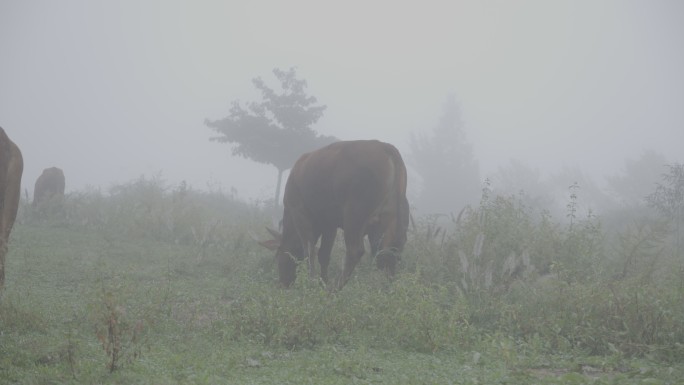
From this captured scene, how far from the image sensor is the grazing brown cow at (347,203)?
698 cm

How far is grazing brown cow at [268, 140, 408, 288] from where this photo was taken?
6.98m

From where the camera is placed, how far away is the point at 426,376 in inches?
155

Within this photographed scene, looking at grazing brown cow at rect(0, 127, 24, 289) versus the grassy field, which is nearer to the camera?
the grassy field

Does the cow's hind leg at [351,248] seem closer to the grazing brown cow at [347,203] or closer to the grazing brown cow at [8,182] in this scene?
the grazing brown cow at [347,203]

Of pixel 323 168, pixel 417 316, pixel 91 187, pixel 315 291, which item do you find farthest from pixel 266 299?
pixel 91 187

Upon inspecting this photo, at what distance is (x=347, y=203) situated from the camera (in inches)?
279

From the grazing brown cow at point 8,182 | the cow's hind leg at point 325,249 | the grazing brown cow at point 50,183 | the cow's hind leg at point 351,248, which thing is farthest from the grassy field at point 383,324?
the grazing brown cow at point 50,183

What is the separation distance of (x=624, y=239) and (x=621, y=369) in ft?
12.2

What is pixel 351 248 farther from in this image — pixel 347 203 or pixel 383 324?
pixel 383 324

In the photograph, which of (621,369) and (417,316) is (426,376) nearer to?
(417,316)

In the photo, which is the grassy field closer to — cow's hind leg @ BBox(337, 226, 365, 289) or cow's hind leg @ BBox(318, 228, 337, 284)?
cow's hind leg @ BBox(337, 226, 365, 289)

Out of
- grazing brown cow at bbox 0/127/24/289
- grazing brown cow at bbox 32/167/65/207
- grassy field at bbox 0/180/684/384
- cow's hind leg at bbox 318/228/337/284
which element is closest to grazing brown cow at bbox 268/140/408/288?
cow's hind leg at bbox 318/228/337/284

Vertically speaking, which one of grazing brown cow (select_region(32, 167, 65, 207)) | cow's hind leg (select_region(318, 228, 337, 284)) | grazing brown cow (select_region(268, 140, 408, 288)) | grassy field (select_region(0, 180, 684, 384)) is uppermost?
grazing brown cow (select_region(32, 167, 65, 207))

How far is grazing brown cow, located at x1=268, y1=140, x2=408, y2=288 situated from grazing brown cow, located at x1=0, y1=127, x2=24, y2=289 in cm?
293
